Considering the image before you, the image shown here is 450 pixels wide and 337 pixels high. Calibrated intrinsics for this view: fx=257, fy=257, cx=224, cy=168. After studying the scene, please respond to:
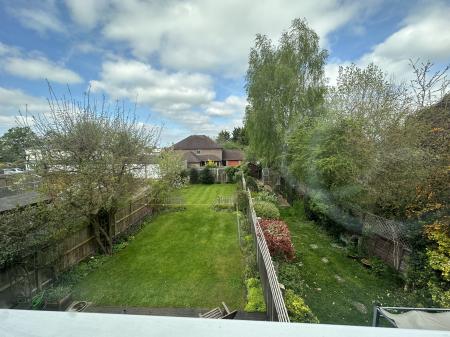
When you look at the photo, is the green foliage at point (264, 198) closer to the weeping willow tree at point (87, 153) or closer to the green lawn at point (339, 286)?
the green lawn at point (339, 286)

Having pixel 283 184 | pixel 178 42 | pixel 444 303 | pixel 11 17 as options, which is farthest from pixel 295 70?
pixel 11 17

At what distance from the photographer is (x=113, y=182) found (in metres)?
8.05

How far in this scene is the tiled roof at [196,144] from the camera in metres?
41.2

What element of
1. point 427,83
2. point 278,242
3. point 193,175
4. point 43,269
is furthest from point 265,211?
point 193,175

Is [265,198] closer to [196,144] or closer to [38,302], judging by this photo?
[38,302]

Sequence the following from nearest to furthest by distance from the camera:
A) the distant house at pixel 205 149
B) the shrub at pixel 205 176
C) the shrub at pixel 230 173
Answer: the shrub at pixel 205 176 < the shrub at pixel 230 173 < the distant house at pixel 205 149

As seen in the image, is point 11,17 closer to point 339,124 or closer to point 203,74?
point 203,74

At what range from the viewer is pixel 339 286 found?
6406mm

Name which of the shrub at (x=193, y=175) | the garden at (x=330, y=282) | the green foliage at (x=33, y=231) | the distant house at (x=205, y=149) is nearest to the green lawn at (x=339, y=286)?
the garden at (x=330, y=282)

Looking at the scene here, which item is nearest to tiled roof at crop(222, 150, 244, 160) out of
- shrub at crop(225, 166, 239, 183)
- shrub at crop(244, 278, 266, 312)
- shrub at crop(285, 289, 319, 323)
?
shrub at crop(225, 166, 239, 183)

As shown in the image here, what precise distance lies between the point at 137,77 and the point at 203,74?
4.57m

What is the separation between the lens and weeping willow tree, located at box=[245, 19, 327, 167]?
661 inches

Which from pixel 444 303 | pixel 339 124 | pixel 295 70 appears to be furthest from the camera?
pixel 295 70

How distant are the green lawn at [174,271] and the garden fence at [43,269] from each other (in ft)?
2.57
